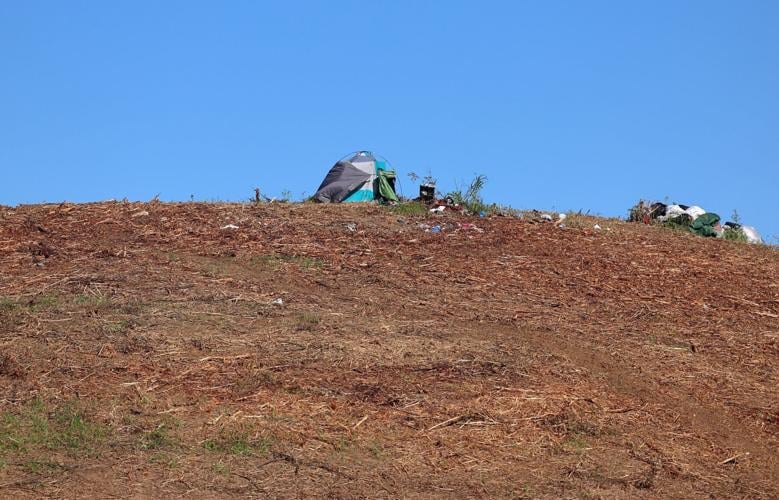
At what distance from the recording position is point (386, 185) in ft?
55.8

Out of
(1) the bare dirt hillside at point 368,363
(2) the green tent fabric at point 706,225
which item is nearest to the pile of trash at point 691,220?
(2) the green tent fabric at point 706,225

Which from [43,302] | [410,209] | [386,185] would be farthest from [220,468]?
[386,185]

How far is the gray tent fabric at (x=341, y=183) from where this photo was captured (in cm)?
1708

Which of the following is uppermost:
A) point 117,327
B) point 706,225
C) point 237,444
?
point 706,225

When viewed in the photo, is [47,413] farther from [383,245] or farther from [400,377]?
[383,245]

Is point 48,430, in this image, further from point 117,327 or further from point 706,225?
point 706,225

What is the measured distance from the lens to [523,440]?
824 centimetres

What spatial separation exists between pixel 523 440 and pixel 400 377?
1.37m

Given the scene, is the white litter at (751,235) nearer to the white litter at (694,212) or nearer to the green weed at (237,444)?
the white litter at (694,212)

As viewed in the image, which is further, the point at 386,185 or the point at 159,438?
the point at 386,185

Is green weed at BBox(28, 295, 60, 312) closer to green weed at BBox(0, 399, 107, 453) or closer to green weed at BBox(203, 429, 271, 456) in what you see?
green weed at BBox(0, 399, 107, 453)

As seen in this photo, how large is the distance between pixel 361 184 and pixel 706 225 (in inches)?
225

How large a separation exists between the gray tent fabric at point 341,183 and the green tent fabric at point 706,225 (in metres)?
5.41

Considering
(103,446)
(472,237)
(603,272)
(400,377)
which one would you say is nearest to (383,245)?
(472,237)
